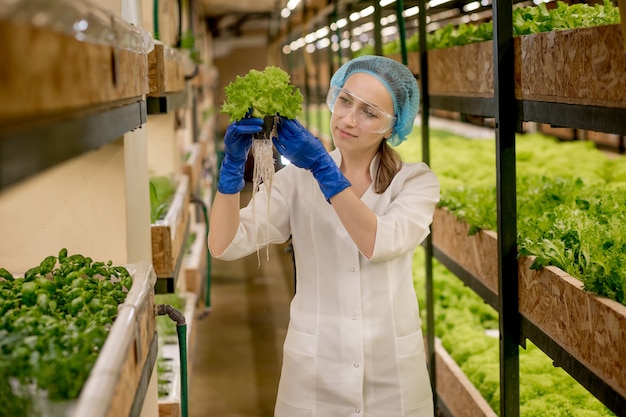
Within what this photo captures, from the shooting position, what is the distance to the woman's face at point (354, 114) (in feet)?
9.06

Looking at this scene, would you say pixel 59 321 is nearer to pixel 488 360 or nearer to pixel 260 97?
pixel 260 97

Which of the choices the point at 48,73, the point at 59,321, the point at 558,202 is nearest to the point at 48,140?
the point at 48,73

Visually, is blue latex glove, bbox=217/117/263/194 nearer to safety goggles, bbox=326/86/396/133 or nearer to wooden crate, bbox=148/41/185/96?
safety goggles, bbox=326/86/396/133

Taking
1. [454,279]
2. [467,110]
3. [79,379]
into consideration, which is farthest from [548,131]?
[79,379]

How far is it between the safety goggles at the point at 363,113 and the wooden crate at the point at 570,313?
2.33ft

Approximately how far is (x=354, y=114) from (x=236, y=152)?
1.64ft

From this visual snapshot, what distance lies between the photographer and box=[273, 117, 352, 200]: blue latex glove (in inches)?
96.4

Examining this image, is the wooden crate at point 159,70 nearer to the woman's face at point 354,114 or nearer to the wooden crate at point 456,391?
the woman's face at point 354,114

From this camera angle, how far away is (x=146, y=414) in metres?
3.07

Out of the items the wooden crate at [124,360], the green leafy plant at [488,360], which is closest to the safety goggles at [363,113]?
the wooden crate at [124,360]

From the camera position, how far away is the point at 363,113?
2.79 m

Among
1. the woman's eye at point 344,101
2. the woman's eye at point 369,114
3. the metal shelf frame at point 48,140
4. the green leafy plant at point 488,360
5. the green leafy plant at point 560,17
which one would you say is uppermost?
the green leafy plant at point 560,17

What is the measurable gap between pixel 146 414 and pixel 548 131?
5.14 metres

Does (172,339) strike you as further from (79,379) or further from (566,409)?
(79,379)
